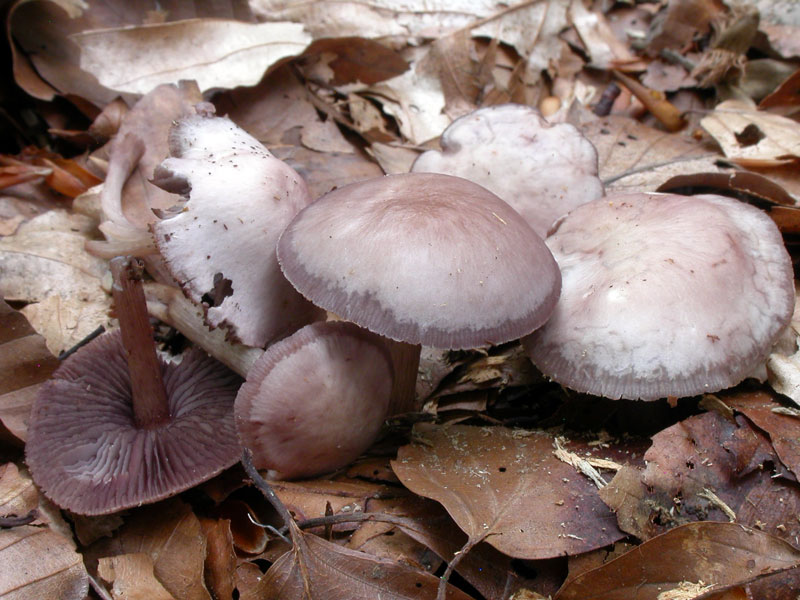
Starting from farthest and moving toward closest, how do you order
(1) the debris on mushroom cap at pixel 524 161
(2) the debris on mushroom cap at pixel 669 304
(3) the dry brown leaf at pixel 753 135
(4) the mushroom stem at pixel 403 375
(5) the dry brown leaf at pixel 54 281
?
(3) the dry brown leaf at pixel 753 135
(1) the debris on mushroom cap at pixel 524 161
(5) the dry brown leaf at pixel 54 281
(4) the mushroom stem at pixel 403 375
(2) the debris on mushroom cap at pixel 669 304

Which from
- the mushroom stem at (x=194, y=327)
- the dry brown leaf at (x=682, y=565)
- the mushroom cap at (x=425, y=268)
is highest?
the mushroom cap at (x=425, y=268)

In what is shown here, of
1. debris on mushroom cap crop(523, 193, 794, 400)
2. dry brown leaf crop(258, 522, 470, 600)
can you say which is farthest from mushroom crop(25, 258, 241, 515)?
debris on mushroom cap crop(523, 193, 794, 400)

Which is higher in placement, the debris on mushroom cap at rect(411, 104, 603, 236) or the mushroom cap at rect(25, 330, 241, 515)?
the debris on mushroom cap at rect(411, 104, 603, 236)

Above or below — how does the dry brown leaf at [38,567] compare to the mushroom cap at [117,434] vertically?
below

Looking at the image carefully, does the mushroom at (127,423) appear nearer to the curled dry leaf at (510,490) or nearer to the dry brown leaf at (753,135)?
the curled dry leaf at (510,490)

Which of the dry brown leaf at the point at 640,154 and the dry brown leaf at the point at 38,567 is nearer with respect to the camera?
the dry brown leaf at the point at 38,567

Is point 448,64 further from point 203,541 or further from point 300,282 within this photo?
point 203,541

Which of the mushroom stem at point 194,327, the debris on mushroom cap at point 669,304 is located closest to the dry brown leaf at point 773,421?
the debris on mushroom cap at point 669,304

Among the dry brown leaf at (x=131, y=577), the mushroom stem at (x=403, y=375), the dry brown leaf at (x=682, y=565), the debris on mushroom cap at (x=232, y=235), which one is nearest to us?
the dry brown leaf at (x=682, y=565)

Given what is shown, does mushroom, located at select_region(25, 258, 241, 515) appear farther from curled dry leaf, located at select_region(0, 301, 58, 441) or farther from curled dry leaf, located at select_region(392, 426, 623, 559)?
curled dry leaf, located at select_region(392, 426, 623, 559)
